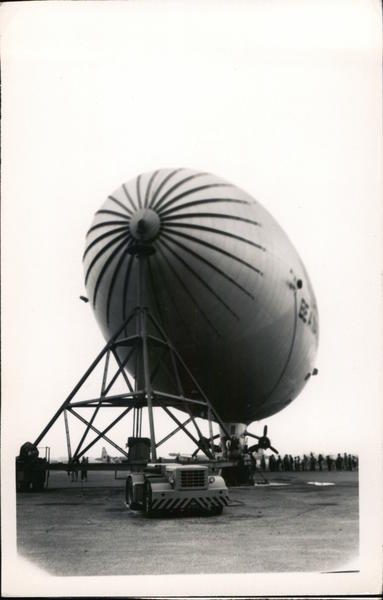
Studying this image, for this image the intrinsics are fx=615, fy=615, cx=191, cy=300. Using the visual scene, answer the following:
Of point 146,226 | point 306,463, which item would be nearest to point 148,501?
point 146,226

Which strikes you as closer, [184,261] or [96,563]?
[96,563]

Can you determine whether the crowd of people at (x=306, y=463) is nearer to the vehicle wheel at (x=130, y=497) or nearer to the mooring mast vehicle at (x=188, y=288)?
the mooring mast vehicle at (x=188, y=288)

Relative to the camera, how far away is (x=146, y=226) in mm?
17172

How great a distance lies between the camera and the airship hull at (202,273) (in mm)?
17359

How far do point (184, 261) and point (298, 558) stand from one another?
32.6 feet

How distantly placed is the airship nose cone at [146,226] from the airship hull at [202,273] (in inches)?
1.1

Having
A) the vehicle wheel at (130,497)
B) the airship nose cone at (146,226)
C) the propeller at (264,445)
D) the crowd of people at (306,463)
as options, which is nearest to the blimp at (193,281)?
the airship nose cone at (146,226)

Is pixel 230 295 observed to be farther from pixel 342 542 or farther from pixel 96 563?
pixel 96 563

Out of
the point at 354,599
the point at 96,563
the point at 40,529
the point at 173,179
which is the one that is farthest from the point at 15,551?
the point at 173,179

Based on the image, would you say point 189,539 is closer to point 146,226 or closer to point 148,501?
point 148,501

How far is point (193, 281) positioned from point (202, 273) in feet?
1.18

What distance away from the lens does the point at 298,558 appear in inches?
346

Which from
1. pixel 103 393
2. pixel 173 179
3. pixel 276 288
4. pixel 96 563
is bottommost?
pixel 96 563

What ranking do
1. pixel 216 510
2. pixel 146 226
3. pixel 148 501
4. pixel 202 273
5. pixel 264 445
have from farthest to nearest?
pixel 264 445, pixel 202 273, pixel 146 226, pixel 216 510, pixel 148 501
